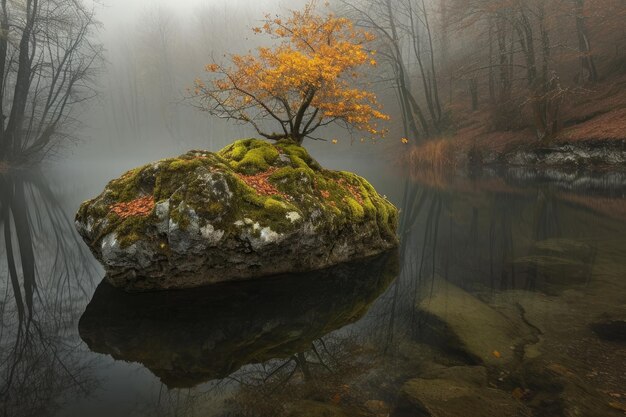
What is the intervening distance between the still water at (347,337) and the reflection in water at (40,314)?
0.03 metres

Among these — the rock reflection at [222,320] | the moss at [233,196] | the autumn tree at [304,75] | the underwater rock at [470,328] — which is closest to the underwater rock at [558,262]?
the underwater rock at [470,328]

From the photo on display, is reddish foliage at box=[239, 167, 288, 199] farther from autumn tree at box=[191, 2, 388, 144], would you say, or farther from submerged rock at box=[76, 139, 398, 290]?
autumn tree at box=[191, 2, 388, 144]

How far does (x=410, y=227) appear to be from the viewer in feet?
41.5

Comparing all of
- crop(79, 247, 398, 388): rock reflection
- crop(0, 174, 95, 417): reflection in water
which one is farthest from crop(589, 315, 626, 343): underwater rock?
crop(0, 174, 95, 417): reflection in water

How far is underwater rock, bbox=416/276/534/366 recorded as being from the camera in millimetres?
4871

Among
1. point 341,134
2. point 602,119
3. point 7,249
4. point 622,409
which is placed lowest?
point 622,409

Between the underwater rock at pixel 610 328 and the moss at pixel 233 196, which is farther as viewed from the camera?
the moss at pixel 233 196

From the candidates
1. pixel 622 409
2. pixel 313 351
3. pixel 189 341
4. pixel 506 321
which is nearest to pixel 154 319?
pixel 189 341

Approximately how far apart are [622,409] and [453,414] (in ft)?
5.32

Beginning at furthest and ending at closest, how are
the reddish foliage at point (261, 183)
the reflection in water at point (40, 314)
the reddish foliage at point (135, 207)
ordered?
the reddish foliage at point (261, 183)
the reddish foliage at point (135, 207)
the reflection in water at point (40, 314)

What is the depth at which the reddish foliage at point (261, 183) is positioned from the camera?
8281mm

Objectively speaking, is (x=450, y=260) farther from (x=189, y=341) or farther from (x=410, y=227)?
(x=189, y=341)

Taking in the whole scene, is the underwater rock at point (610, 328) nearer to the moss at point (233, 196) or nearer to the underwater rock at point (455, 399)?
the underwater rock at point (455, 399)

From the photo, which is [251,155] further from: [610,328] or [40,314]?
[610,328]
